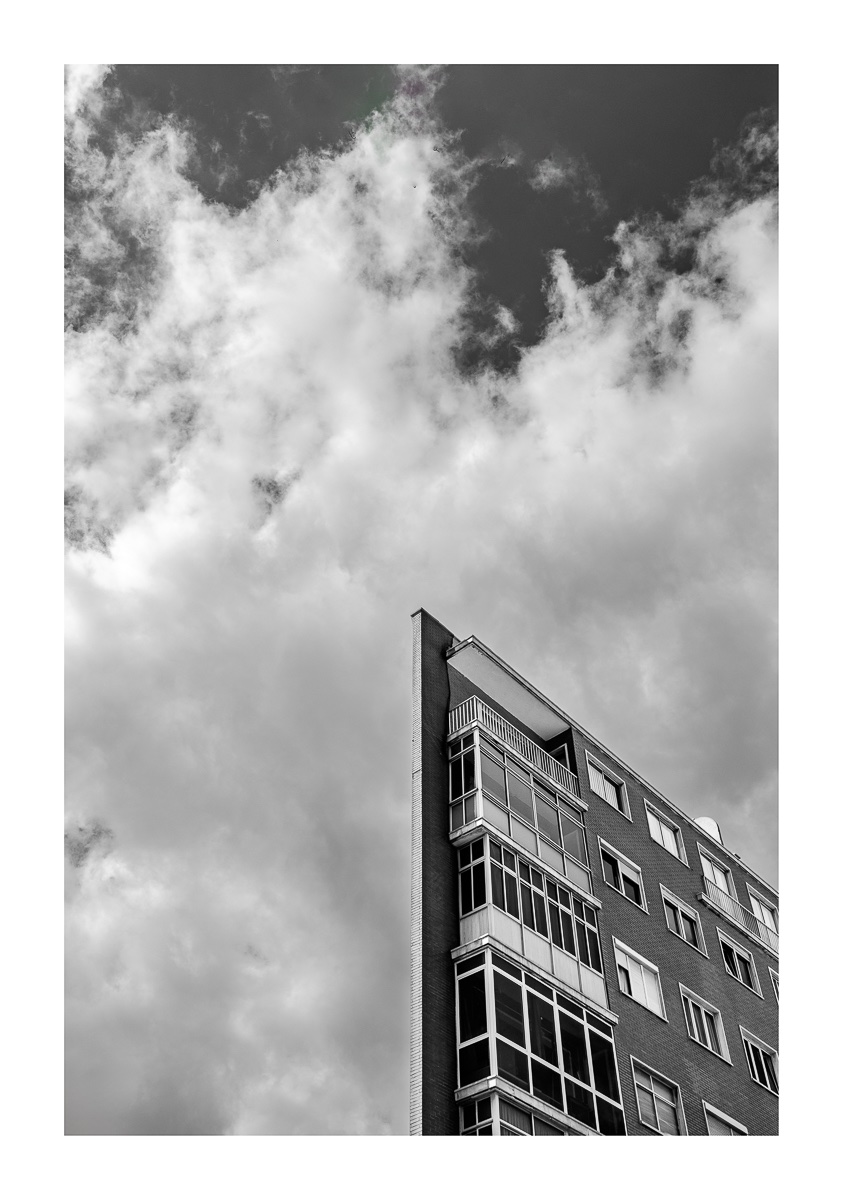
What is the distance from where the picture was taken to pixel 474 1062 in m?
21.2

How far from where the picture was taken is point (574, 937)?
2605 cm

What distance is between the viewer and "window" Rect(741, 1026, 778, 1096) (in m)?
31.0

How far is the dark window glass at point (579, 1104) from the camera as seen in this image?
22.1 meters

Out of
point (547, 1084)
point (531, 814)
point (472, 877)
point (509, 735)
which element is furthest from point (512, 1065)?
point (509, 735)

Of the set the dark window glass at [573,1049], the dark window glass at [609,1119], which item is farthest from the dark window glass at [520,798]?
the dark window glass at [609,1119]

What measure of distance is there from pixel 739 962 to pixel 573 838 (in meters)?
10.2

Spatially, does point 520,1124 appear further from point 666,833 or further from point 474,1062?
point 666,833

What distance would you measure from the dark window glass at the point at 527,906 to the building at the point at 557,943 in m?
0.04

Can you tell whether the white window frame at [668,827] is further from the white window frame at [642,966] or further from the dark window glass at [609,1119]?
the dark window glass at [609,1119]

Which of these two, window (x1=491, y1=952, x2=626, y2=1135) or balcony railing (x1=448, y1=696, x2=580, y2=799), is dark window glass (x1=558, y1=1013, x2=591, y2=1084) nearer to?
window (x1=491, y1=952, x2=626, y2=1135)

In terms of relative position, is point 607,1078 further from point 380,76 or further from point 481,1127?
point 380,76

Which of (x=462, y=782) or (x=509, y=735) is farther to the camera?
(x=509, y=735)

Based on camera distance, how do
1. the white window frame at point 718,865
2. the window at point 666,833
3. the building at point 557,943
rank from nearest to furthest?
the building at point 557,943 < the window at point 666,833 < the white window frame at point 718,865

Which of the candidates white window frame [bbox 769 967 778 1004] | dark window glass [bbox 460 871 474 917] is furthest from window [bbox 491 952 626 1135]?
white window frame [bbox 769 967 778 1004]
